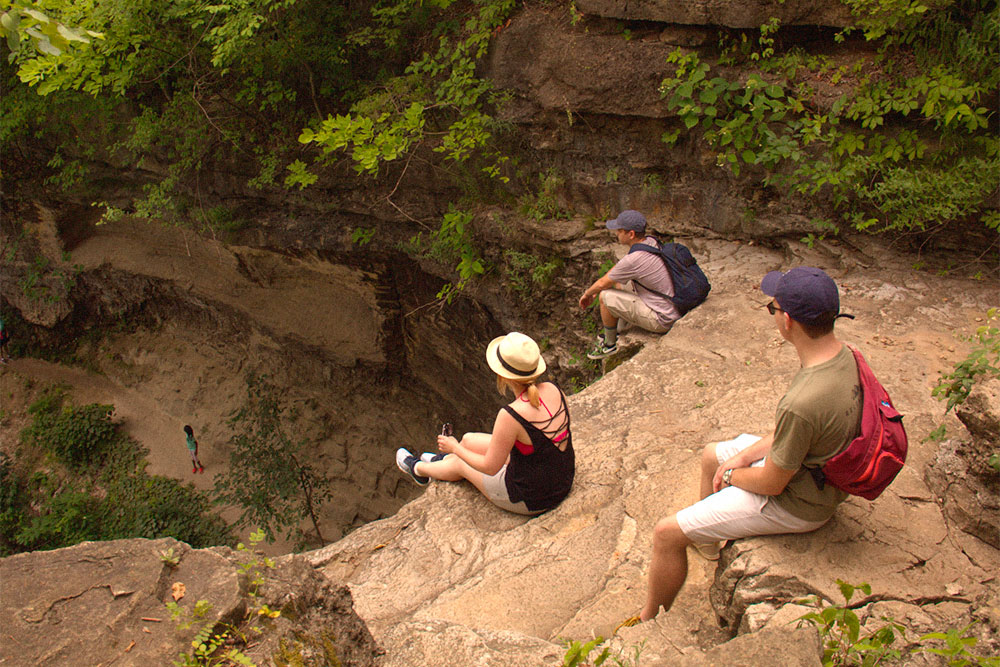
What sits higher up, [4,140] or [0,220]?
[4,140]

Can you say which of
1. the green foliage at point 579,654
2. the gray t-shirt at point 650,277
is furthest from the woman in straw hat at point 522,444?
the gray t-shirt at point 650,277

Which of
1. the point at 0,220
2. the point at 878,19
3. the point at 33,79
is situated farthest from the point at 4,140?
the point at 878,19

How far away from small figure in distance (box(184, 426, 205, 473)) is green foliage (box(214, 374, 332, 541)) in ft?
1.71

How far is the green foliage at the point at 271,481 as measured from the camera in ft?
32.7

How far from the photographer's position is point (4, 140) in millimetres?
10359

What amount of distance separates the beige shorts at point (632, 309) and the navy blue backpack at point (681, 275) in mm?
146

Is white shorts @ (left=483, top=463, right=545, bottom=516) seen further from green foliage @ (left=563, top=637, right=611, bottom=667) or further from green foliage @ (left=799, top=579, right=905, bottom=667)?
green foliage @ (left=799, top=579, right=905, bottom=667)

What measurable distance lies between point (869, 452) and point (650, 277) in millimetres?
3070

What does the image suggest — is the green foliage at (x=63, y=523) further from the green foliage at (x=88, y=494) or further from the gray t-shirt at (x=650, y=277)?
the gray t-shirt at (x=650, y=277)

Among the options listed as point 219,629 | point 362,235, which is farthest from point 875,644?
point 362,235

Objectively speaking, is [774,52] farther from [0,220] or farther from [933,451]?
[0,220]

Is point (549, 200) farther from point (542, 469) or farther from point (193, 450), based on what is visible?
point (193, 450)

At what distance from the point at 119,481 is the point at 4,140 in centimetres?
587

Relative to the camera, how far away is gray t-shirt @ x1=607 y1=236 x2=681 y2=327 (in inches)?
206
